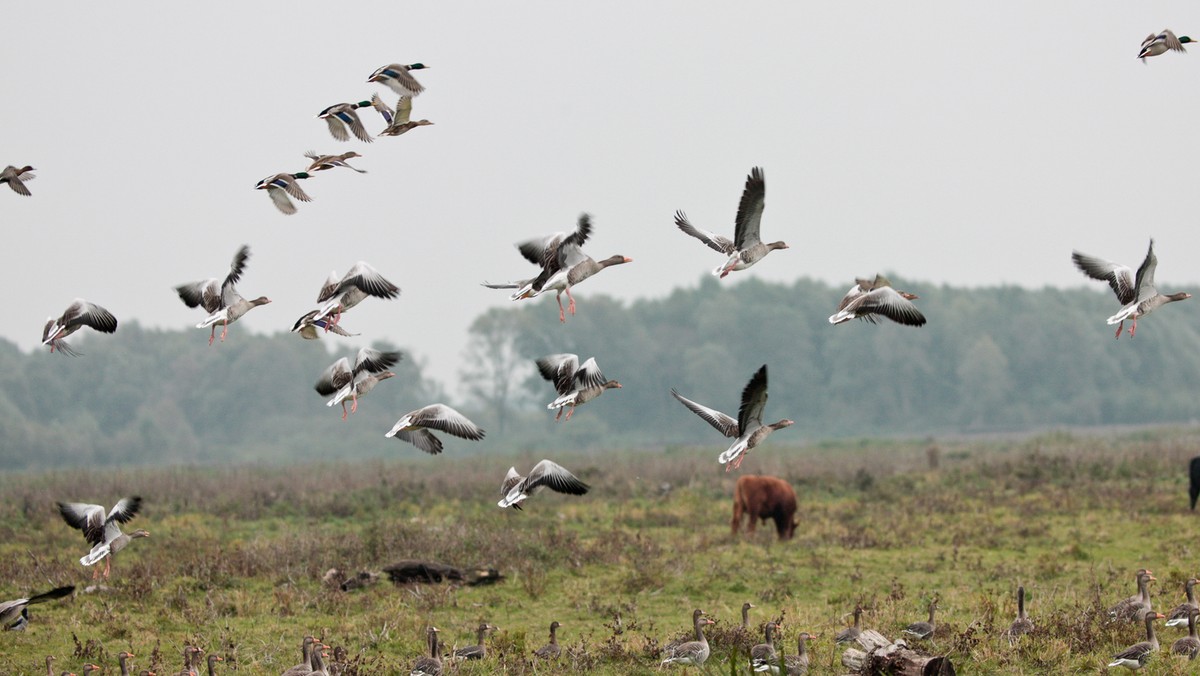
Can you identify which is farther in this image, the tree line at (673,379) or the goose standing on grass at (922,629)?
the tree line at (673,379)

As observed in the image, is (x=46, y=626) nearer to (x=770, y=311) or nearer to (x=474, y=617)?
(x=474, y=617)

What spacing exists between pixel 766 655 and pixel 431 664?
3.29m

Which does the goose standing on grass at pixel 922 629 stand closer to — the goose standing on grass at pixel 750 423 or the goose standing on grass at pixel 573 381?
the goose standing on grass at pixel 750 423

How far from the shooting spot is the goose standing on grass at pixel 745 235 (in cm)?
1091

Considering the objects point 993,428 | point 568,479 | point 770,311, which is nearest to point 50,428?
point 770,311

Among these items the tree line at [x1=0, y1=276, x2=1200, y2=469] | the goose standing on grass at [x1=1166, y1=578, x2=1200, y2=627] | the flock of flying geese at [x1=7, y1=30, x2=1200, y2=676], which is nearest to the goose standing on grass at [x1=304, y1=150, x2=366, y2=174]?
the flock of flying geese at [x1=7, y1=30, x2=1200, y2=676]

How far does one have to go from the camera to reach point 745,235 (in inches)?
455

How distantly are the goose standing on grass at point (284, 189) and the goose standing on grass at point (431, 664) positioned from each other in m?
4.66

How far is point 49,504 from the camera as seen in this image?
25.5 meters

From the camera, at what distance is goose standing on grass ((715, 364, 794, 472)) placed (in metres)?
10.3

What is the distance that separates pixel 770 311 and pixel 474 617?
95043mm

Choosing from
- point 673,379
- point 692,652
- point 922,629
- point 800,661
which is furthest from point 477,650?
point 673,379

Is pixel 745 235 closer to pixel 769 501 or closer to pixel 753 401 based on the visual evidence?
pixel 753 401

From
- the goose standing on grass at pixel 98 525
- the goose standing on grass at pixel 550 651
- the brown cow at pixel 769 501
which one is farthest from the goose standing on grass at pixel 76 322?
the brown cow at pixel 769 501
